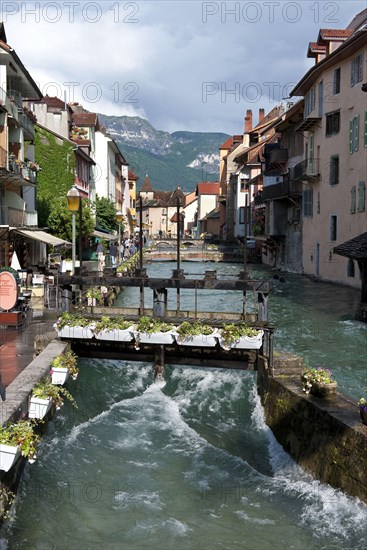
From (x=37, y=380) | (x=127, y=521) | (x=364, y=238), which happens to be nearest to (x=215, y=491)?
(x=127, y=521)

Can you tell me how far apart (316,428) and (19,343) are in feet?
26.2

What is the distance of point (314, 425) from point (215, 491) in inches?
74.8

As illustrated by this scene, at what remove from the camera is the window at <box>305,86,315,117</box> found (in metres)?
42.2

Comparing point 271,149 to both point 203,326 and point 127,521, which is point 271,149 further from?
point 127,521

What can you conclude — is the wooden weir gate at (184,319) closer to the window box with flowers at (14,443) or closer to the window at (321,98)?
the window box with flowers at (14,443)

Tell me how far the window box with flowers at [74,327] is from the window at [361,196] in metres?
22.4

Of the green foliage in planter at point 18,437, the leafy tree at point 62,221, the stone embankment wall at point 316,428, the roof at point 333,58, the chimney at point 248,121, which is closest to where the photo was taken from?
the green foliage in planter at point 18,437

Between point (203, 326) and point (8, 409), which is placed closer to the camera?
point (8, 409)

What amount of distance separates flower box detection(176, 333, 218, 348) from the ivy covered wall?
3055 centimetres

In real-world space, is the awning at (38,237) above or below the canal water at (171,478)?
above

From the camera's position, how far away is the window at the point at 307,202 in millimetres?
44750

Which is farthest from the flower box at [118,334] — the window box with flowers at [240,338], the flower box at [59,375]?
the flower box at [59,375]

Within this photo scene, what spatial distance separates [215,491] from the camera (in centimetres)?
998

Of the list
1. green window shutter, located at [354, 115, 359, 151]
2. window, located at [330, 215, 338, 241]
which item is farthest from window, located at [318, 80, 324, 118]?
window, located at [330, 215, 338, 241]
